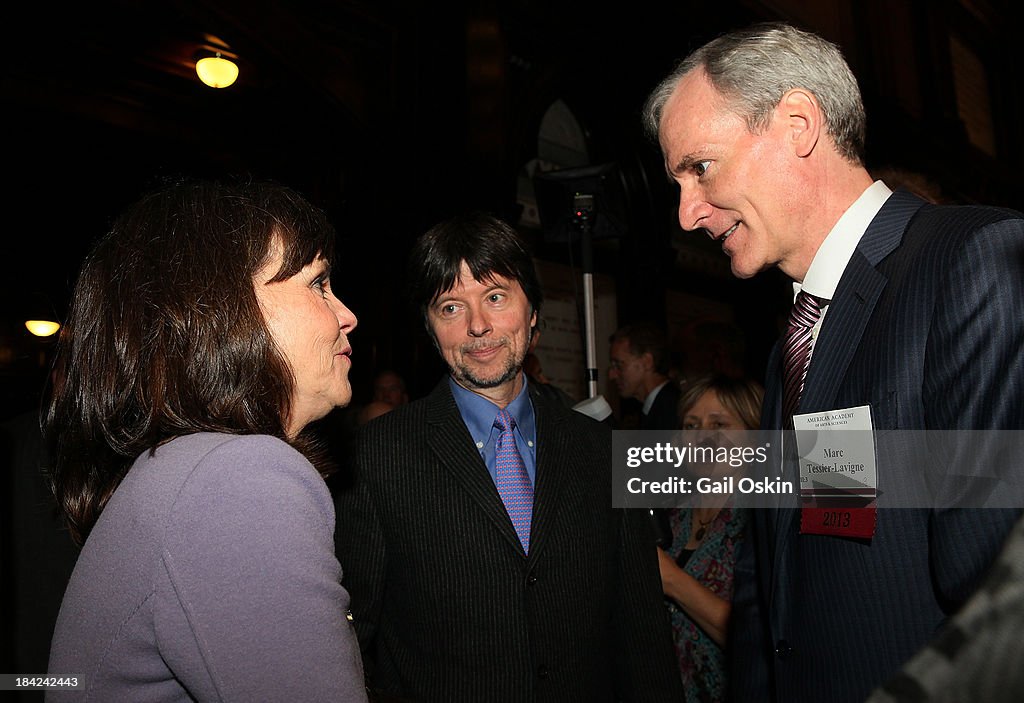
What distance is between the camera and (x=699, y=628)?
90.4 inches

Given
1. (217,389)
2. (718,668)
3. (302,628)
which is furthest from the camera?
(718,668)

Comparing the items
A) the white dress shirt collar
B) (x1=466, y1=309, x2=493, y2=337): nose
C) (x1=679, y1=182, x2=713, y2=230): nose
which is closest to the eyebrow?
(x1=679, y1=182, x2=713, y2=230): nose

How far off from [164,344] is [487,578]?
0.97 meters

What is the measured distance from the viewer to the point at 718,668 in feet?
7.36

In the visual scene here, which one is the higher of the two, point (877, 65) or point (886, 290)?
point (877, 65)

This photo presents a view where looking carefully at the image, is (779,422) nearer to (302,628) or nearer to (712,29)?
(302,628)

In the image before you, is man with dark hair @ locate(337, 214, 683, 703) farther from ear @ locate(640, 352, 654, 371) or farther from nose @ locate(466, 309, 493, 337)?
Answer: ear @ locate(640, 352, 654, 371)

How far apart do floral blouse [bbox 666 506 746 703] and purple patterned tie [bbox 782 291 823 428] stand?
38.8 inches

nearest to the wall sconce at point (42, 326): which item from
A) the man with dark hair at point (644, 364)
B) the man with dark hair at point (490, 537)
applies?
the man with dark hair at point (490, 537)

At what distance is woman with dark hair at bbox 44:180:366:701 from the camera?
789 millimetres

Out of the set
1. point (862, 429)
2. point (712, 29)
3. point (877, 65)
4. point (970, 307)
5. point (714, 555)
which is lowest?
point (714, 555)

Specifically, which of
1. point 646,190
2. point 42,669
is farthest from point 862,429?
point 646,190

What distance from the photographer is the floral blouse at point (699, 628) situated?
2248 mm

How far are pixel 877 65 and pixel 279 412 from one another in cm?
966
